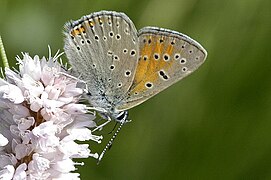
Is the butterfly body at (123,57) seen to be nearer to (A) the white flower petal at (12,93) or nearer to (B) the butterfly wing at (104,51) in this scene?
(B) the butterfly wing at (104,51)

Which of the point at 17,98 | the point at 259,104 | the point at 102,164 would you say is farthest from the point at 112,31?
the point at 259,104

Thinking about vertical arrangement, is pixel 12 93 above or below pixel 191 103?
above

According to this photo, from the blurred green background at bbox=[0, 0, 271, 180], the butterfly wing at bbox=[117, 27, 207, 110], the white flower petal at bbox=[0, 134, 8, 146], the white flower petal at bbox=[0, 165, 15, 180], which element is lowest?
the blurred green background at bbox=[0, 0, 271, 180]

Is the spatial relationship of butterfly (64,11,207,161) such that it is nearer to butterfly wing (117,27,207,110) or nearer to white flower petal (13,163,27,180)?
butterfly wing (117,27,207,110)

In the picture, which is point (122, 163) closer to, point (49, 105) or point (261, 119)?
point (261, 119)

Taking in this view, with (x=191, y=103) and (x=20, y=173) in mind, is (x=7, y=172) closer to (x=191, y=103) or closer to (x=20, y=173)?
(x=20, y=173)

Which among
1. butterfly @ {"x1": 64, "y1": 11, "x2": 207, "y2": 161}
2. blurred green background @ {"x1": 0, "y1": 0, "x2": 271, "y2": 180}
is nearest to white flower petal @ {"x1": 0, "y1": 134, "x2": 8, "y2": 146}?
butterfly @ {"x1": 64, "y1": 11, "x2": 207, "y2": 161}

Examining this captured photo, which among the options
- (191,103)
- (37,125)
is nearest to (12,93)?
(37,125)
